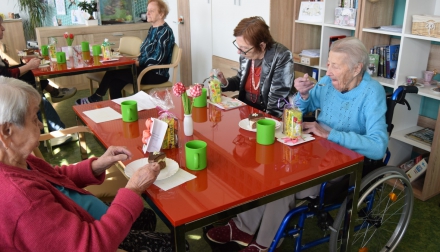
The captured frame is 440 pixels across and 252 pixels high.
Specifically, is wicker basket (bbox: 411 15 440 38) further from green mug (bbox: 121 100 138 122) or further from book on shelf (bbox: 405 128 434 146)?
green mug (bbox: 121 100 138 122)

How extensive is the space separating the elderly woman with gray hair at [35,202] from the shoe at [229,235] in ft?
2.91

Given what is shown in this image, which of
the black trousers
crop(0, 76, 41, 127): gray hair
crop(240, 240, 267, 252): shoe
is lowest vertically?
crop(240, 240, 267, 252): shoe

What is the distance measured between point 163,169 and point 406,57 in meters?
2.00

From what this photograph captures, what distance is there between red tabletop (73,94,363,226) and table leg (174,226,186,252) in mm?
21

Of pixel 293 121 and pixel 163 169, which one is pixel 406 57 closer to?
pixel 293 121

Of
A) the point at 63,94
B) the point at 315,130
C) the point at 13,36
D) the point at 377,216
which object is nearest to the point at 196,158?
the point at 315,130

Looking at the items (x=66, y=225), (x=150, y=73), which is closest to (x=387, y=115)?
(x=66, y=225)

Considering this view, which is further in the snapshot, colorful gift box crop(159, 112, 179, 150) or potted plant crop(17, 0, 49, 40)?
potted plant crop(17, 0, 49, 40)

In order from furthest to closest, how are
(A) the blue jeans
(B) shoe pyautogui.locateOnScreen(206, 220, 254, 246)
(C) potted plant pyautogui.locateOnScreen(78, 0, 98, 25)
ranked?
1. (C) potted plant pyautogui.locateOnScreen(78, 0, 98, 25)
2. (A) the blue jeans
3. (B) shoe pyautogui.locateOnScreen(206, 220, 254, 246)

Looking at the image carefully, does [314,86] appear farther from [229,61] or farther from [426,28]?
[229,61]

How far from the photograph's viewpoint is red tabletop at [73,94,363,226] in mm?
1299

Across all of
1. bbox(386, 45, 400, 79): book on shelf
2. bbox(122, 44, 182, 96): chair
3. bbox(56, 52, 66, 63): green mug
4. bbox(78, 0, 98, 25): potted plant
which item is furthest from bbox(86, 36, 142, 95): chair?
bbox(386, 45, 400, 79): book on shelf

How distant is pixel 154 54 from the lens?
403cm

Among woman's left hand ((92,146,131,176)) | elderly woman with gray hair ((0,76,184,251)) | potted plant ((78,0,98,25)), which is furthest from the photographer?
potted plant ((78,0,98,25))
